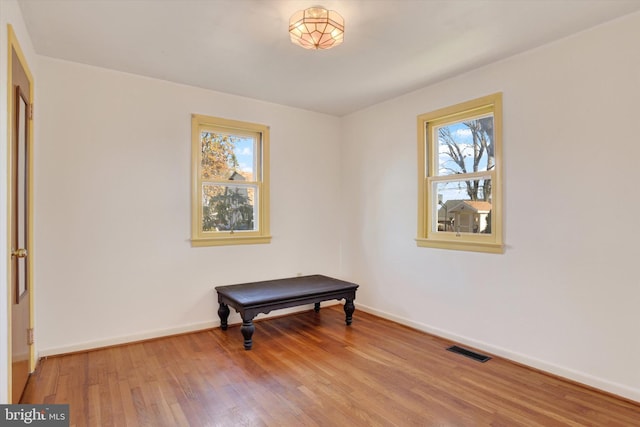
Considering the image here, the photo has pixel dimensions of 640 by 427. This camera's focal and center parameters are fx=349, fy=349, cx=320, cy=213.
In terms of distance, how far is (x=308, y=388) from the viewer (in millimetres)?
2441

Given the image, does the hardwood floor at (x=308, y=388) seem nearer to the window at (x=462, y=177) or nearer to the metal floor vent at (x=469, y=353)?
the metal floor vent at (x=469, y=353)

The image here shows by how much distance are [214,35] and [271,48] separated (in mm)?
437

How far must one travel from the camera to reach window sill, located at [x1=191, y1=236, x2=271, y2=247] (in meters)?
3.62

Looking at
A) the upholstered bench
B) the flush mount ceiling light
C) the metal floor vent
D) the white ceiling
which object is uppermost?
the white ceiling

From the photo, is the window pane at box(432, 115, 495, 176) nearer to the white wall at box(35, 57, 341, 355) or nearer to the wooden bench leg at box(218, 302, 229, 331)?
the white wall at box(35, 57, 341, 355)

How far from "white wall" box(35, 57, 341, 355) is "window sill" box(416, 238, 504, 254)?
1.78 metres

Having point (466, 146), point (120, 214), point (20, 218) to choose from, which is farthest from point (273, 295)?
point (466, 146)

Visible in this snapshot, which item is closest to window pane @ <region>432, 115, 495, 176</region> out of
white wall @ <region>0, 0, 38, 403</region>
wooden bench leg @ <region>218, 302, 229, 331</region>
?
wooden bench leg @ <region>218, 302, 229, 331</region>

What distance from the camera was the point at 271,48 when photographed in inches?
108

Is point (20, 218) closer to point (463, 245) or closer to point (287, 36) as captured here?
point (287, 36)

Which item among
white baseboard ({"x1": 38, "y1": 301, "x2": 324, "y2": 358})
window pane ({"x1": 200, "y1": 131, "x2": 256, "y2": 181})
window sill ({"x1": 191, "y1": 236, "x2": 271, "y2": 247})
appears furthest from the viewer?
window pane ({"x1": 200, "y1": 131, "x2": 256, "y2": 181})

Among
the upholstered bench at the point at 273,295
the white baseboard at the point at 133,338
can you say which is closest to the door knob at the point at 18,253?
the white baseboard at the point at 133,338

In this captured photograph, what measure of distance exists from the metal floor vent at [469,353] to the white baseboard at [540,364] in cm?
10

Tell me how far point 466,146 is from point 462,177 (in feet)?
0.99
